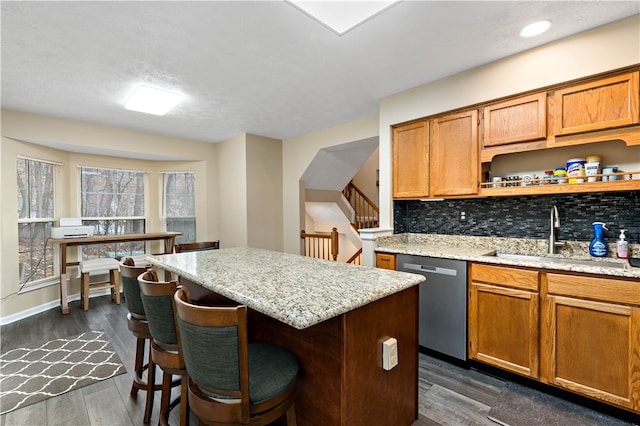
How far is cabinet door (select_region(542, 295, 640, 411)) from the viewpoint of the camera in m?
1.73

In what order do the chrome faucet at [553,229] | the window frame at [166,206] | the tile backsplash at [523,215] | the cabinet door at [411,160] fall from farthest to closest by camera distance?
the window frame at [166,206] → the cabinet door at [411,160] → the chrome faucet at [553,229] → the tile backsplash at [523,215]

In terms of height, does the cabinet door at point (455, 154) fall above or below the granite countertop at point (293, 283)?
above

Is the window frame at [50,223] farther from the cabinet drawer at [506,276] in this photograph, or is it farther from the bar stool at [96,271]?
the cabinet drawer at [506,276]

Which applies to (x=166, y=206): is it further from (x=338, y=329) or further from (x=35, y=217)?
(x=338, y=329)

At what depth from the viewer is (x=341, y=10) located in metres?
1.86

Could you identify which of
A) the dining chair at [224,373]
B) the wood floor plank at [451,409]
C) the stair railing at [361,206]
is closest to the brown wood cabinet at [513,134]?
the wood floor plank at [451,409]

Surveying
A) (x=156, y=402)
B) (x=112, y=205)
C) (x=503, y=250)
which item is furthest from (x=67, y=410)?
(x=112, y=205)

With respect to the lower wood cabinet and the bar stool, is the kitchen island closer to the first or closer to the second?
the lower wood cabinet

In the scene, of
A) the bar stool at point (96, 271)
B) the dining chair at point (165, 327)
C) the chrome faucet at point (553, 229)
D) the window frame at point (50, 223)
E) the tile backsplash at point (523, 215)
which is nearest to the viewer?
the dining chair at point (165, 327)

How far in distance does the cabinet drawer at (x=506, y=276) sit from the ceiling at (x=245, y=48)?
167 cm

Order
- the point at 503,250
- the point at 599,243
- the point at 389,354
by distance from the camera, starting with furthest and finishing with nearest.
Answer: the point at 503,250, the point at 599,243, the point at 389,354

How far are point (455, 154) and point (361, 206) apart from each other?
4343 millimetres

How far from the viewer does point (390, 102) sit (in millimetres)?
3154

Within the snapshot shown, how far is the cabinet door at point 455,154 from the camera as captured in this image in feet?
8.55
